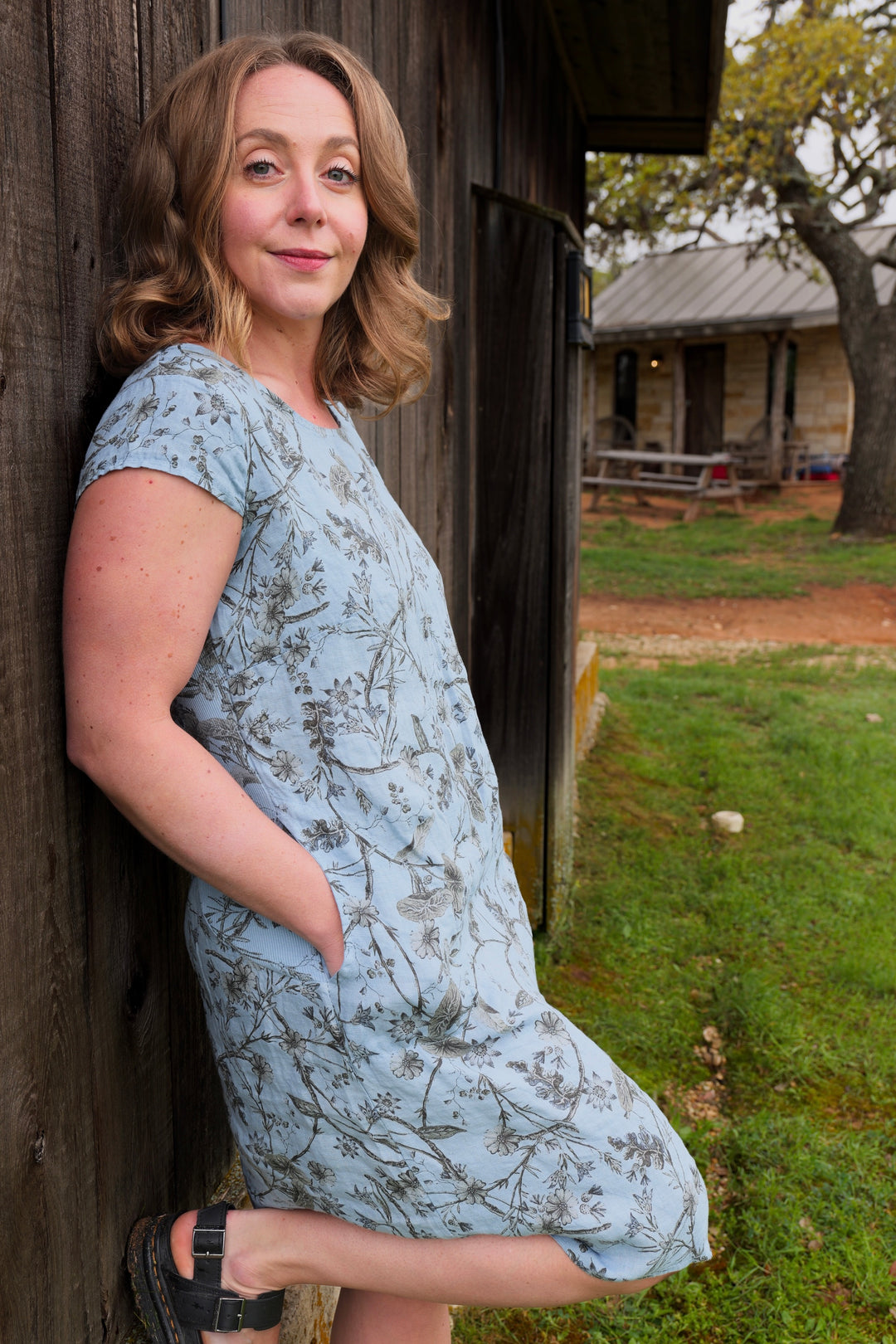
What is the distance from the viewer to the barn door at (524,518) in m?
3.58

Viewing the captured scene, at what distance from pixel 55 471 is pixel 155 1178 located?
1026 mm

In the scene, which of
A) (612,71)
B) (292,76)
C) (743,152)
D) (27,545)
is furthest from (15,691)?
(743,152)

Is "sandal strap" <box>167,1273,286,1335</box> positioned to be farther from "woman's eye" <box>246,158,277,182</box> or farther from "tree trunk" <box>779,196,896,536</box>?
"tree trunk" <box>779,196,896,536</box>

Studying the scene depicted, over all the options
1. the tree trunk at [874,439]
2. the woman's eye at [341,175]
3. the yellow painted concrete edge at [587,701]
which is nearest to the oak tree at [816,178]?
the tree trunk at [874,439]

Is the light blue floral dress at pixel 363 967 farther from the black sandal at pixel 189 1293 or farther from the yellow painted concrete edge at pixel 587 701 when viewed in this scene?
the yellow painted concrete edge at pixel 587 701

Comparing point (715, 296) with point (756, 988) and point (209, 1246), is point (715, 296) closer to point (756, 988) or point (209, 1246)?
point (756, 988)

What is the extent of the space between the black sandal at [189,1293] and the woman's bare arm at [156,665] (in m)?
0.54

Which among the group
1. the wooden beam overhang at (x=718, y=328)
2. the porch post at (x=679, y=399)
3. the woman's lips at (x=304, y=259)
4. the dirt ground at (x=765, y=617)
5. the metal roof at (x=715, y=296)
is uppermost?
the metal roof at (x=715, y=296)

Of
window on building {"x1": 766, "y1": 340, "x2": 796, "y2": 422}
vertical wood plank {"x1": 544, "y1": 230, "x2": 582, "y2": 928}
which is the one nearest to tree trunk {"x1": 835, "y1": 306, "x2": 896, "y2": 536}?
window on building {"x1": 766, "y1": 340, "x2": 796, "y2": 422}

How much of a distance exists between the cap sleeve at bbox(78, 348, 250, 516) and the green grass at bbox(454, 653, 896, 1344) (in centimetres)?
195

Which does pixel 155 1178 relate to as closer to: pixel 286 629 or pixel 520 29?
pixel 286 629

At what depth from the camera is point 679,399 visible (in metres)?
20.8

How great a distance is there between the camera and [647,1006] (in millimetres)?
3615

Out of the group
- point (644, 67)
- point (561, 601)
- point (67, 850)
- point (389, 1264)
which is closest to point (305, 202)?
point (67, 850)
